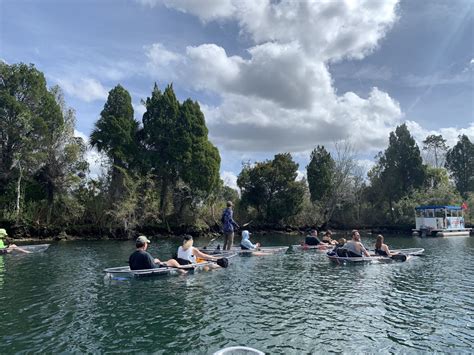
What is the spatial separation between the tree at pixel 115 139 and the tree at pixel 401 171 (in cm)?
4017

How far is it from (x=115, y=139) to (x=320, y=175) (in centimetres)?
3140

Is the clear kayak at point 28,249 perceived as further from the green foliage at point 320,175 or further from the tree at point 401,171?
the tree at point 401,171

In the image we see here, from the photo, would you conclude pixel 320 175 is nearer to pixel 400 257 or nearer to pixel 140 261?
pixel 400 257

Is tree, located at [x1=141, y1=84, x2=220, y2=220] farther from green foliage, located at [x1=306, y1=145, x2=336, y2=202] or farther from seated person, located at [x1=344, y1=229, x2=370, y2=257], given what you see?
seated person, located at [x1=344, y1=229, x2=370, y2=257]

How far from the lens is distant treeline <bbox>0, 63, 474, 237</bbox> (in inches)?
1551

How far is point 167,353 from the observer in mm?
8211

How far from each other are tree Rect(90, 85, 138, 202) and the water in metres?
A: 26.7

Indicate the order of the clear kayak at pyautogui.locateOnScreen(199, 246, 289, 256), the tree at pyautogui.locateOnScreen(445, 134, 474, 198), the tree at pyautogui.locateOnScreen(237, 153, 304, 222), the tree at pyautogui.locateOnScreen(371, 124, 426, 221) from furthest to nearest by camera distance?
1. the tree at pyautogui.locateOnScreen(445, 134, 474, 198)
2. the tree at pyautogui.locateOnScreen(371, 124, 426, 221)
3. the tree at pyautogui.locateOnScreen(237, 153, 304, 222)
4. the clear kayak at pyautogui.locateOnScreen(199, 246, 289, 256)

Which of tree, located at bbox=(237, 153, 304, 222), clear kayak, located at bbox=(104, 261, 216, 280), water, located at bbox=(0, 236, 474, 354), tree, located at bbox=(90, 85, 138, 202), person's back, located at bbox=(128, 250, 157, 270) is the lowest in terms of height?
water, located at bbox=(0, 236, 474, 354)

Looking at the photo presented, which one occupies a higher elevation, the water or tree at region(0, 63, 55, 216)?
tree at region(0, 63, 55, 216)

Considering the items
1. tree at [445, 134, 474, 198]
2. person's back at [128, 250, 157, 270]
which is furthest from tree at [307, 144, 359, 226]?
person's back at [128, 250, 157, 270]

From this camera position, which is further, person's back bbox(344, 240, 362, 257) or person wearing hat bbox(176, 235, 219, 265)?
person's back bbox(344, 240, 362, 257)

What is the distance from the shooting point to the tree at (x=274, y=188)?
5388 cm

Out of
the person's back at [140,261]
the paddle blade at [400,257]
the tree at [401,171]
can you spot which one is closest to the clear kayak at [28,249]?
the person's back at [140,261]
